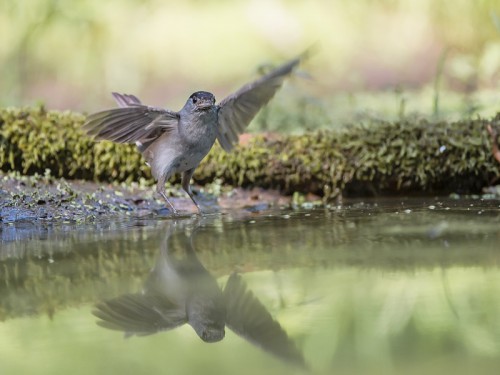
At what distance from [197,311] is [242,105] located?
2895 mm

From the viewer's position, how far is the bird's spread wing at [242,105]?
4.49 meters

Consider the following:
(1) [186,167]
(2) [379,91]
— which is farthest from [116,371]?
(2) [379,91]

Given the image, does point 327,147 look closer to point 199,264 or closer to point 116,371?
point 199,264

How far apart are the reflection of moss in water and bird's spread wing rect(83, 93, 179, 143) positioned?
2.74ft

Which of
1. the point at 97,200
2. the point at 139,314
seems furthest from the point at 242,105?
the point at 139,314

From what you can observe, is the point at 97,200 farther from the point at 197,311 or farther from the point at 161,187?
the point at 197,311

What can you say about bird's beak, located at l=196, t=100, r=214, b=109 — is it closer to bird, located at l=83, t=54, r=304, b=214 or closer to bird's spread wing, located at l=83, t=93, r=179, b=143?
bird, located at l=83, t=54, r=304, b=214

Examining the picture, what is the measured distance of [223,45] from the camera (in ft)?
32.8

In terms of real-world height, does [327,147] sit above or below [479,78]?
below

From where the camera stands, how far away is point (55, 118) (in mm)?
5445

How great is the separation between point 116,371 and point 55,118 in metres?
4.18

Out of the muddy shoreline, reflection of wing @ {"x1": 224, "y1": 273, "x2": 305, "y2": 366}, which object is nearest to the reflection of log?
reflection of wing @ {"x1": 224, "y1": 273, "x2": 305, "y2": 366}

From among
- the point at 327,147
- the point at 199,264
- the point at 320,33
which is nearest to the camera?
the point at 199,264

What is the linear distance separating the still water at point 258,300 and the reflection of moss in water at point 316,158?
1.53 meters
